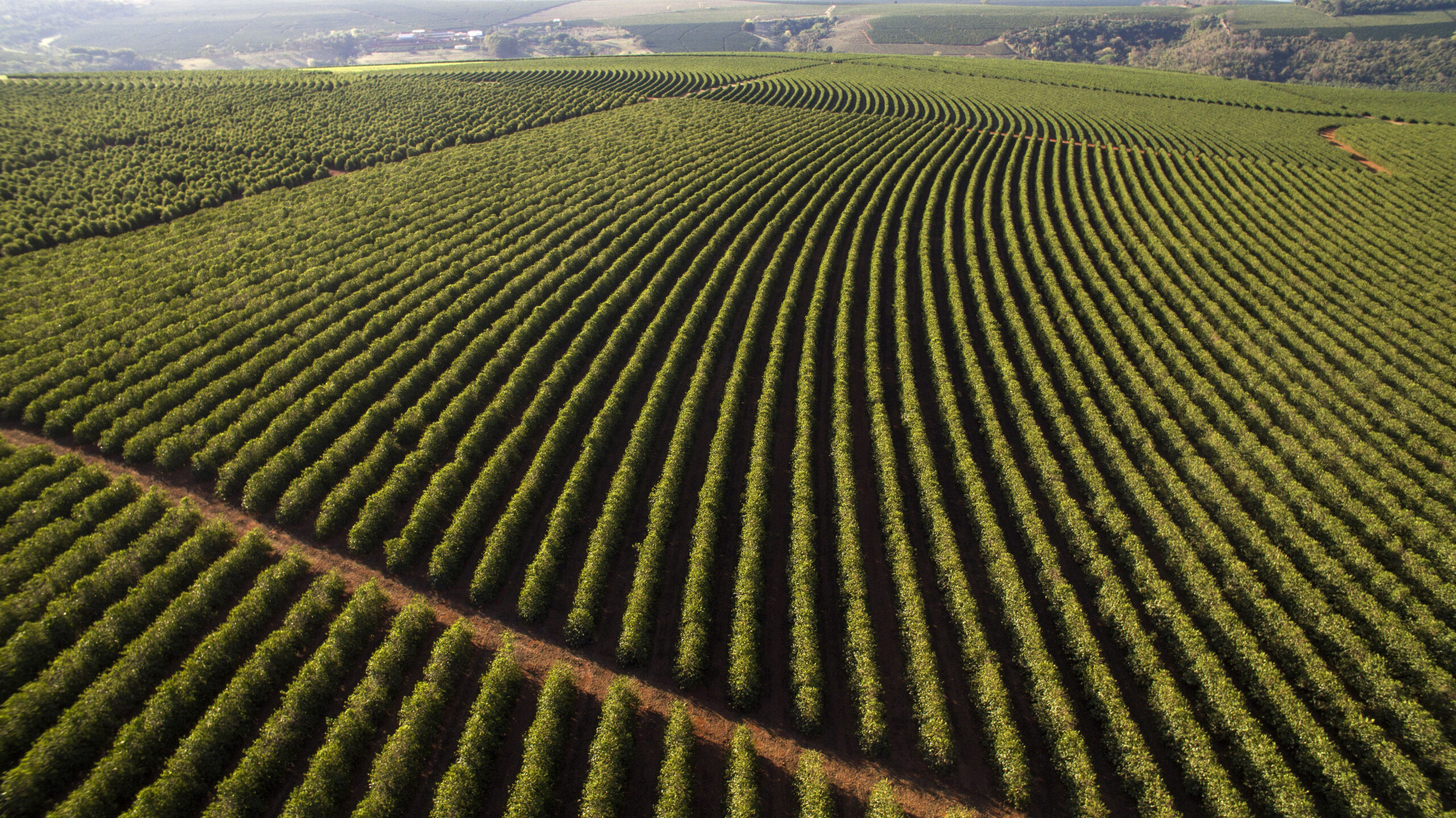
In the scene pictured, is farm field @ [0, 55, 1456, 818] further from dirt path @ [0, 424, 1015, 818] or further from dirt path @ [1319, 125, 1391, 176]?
dirt path @ [1319, 125, 1391, 176]

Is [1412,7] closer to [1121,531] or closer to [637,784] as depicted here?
[1121,531]

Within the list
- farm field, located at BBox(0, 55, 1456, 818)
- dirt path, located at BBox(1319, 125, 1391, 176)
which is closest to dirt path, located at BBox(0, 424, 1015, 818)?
farm field, located at BBox(0, 55, 1456, 818)

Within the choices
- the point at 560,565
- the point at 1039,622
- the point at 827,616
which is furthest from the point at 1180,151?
the point at 560,565

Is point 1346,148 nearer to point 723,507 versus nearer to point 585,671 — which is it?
point 723,507

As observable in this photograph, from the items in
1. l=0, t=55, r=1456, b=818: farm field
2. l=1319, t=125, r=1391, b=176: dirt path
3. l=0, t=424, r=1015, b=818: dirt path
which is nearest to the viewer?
l=0, t=55, r=1456, b=818: farm field

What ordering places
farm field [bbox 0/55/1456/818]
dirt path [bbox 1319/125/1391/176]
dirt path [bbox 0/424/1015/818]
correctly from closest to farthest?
farm field [bbox 0/55/1456/818], dirt path [bbox 0/424/1015/818], dirt path [bbox 1319/125/1391/176]

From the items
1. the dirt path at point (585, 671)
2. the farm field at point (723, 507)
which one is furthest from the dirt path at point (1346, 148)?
the dirt path at point (585, 671)

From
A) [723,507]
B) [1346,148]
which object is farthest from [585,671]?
[1346,148]
